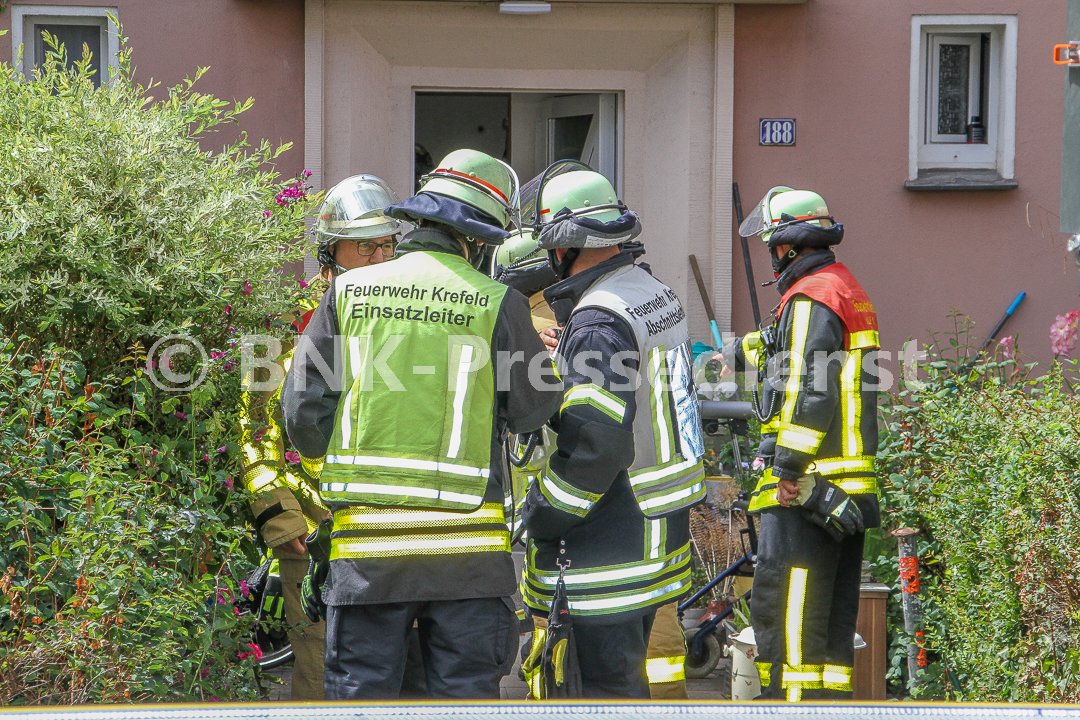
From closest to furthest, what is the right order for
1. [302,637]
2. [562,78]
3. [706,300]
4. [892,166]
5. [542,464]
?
1. [542,464]
2. [302,637]
3. [706,300]
4. [892,166]
5. [562,78]

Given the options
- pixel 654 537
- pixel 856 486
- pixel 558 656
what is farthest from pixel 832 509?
pixel 558 656

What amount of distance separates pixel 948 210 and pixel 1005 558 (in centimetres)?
489

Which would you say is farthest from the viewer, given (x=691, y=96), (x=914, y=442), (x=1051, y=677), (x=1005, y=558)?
(x=691, y=96)

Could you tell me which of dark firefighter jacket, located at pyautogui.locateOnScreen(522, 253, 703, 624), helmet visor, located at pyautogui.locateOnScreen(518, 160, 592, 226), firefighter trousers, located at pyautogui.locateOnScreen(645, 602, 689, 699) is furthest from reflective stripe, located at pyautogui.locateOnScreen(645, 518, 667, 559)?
helmet visor, located at pyautogui.locateOnScreen(518, 160, 592, 226)

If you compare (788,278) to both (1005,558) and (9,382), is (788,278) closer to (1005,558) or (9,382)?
(1005,558)

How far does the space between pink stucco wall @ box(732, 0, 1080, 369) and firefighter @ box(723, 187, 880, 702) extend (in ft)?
11.5

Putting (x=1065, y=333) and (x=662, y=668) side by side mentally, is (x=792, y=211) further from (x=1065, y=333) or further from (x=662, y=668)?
(x=1065, y=333)

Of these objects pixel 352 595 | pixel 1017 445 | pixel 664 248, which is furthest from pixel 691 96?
pixel 352 595

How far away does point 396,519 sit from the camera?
2.81 meters

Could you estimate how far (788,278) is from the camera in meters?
4.34

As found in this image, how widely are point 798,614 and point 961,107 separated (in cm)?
522

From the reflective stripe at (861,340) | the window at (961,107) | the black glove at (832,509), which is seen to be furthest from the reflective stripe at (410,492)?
the window at (961,107)

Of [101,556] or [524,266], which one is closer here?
[101,556]

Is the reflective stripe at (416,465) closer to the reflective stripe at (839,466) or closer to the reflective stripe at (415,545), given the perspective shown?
the reflective stripe at (415,545)
